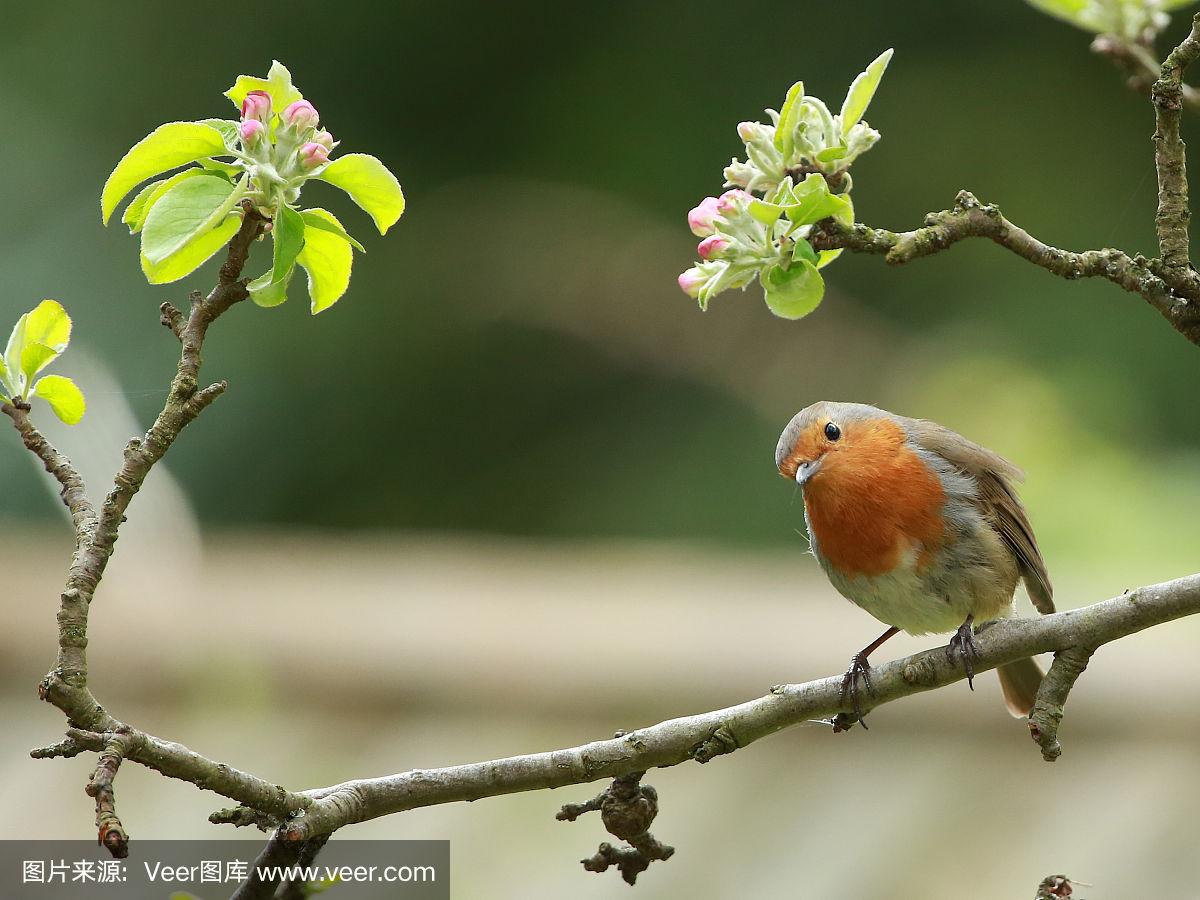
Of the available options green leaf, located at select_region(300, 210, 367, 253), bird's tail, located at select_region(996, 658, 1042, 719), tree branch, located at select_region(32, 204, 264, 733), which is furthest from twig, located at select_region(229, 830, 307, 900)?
bird's tail, located at select_region(996, 658, 1042, 719)

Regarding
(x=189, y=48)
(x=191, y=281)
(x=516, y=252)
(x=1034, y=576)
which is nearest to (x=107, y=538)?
(x=1034, y=576)

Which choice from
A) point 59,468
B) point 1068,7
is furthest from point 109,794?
point 1068,7

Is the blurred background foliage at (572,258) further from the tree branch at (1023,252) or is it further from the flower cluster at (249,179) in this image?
the flower cluster at (249,179)

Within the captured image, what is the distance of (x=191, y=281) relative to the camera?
6746mm

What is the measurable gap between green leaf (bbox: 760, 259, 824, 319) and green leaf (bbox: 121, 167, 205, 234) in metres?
0.69

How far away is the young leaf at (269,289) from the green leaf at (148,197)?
0.14 meters

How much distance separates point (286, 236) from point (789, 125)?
2.09 ft

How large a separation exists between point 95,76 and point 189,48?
57 centimetres

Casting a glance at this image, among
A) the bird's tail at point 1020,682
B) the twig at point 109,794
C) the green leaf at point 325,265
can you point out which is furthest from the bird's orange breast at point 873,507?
the twig at point 109,794

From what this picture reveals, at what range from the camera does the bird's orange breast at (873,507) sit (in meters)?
2.81

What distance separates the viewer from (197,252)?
5.08 feet

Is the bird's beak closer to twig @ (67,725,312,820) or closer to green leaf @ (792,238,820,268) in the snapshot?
green leaf @ (792,238,820,268)

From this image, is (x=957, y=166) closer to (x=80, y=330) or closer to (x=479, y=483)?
(x=479, y=483)

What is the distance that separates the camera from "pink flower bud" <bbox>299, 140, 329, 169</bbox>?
4.98 ft
